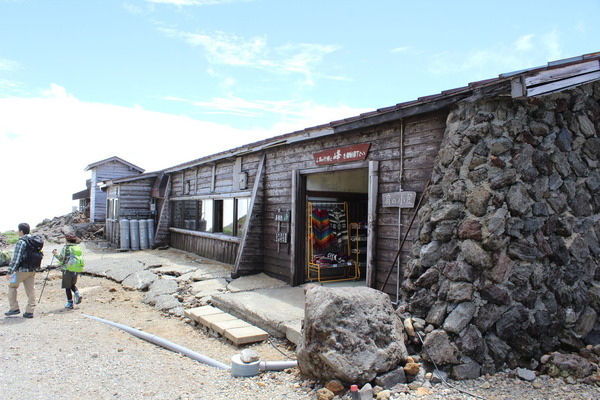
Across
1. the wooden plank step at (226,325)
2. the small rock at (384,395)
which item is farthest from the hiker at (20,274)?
the small rock at (384,395)

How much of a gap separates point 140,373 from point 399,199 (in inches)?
166

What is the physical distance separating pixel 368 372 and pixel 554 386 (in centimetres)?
207

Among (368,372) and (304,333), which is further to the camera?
(304,333)

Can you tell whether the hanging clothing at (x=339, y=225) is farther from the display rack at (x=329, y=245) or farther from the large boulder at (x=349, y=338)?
the large boulder at (x=349, y=338)

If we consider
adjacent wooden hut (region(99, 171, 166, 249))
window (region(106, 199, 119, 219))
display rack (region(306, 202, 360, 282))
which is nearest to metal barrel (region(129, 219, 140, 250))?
adjacent wooden hut (region(99, 171, 166, 249))

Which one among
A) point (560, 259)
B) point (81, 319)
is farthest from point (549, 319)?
point (81, 319)

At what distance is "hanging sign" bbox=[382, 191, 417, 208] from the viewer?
20.3 feet

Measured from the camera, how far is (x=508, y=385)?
451 cm

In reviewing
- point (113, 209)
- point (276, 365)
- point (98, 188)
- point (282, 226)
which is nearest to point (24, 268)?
point (282, 226)

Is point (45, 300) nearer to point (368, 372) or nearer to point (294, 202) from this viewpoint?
point (294, 202)

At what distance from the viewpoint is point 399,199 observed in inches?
251

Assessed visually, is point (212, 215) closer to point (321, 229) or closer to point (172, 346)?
point (321, 229)

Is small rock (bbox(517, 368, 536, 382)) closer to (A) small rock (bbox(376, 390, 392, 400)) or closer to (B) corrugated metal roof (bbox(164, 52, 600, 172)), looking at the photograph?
(A) small rock (bbox(376, 390, 392, 400))

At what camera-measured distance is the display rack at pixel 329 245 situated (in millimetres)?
9117
